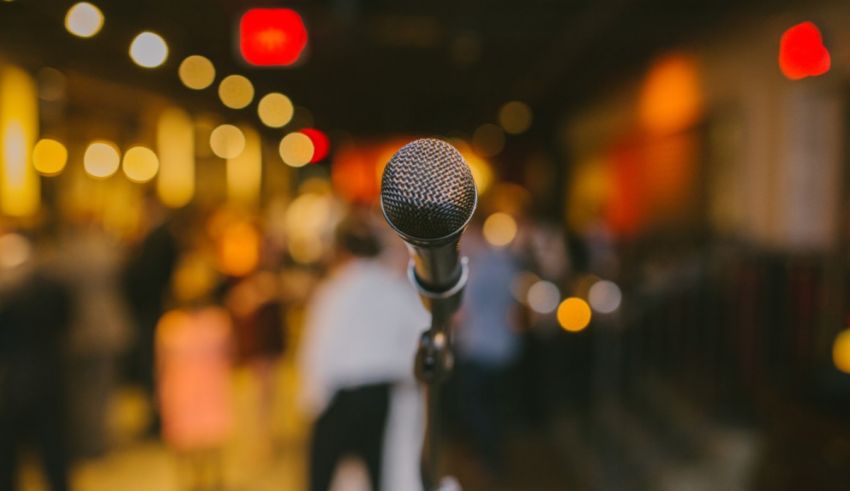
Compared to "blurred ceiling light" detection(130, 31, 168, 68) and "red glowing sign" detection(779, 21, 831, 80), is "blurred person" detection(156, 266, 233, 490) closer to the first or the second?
"red glowing sign" detection(779, 21, 831, 80)

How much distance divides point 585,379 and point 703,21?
4254mm

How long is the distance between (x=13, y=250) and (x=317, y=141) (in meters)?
21.0

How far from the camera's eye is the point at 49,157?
33.9ft

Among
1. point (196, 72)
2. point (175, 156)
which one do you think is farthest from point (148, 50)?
point (175, 156)

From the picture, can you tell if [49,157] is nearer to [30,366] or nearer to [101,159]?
[101,159]

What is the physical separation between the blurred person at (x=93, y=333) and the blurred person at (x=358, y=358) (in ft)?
10.0

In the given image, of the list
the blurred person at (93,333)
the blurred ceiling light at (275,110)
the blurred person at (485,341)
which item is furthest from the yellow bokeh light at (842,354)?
the blurred ceiling light at (275,110)

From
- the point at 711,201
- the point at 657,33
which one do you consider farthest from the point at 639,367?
the point at 657,33

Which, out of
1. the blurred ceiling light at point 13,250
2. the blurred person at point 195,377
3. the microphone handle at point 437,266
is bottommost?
the blurred person at point 195,377

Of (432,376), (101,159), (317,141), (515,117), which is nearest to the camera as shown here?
(432,376)

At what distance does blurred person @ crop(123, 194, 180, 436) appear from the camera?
7438mm

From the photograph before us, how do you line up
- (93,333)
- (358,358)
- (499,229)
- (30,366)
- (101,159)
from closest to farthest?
(358,358) → (30,366) → (93,333) → (499,229) → (101,159)

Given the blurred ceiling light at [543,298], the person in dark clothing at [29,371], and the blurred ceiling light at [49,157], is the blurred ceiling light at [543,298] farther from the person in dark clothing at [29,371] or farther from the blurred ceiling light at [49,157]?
the blurred ceiling light at [49,157]

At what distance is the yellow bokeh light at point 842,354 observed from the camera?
181 inches
